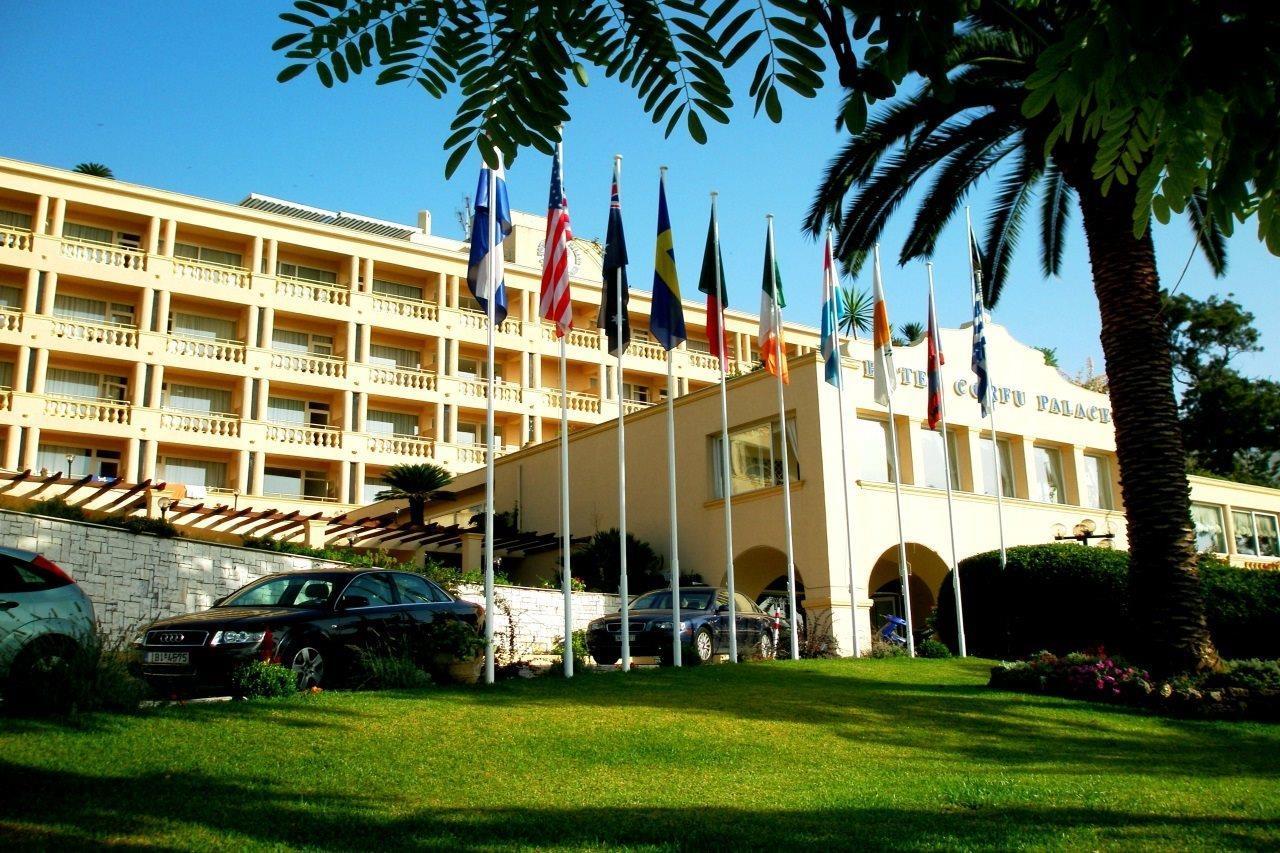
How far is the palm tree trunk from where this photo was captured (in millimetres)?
15797

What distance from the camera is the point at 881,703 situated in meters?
14.2

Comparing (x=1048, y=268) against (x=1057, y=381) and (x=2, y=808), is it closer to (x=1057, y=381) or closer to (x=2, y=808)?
(x=1057, y=381)

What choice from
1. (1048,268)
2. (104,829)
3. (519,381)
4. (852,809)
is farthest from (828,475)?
(519,381)

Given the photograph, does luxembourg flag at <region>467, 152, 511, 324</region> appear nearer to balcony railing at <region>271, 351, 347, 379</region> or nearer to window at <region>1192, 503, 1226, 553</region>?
window at <region>1192, 503, 1226, 553</region>

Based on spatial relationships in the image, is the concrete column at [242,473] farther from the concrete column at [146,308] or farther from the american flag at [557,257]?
the american flag at [557,257]

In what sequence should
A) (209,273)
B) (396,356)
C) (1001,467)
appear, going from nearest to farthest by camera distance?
(1001,467) → (209,273) → (396,356)

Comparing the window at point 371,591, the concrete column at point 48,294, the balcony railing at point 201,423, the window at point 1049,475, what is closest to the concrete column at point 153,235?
the concrete column at point 48,294

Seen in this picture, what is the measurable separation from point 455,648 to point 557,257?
20.6 feet

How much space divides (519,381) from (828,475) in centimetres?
2677

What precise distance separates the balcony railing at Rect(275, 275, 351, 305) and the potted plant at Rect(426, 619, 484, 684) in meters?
32.7

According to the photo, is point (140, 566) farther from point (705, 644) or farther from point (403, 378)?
point (403, 378)

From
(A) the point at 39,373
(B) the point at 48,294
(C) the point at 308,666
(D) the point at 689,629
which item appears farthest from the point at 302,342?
(C) the point at 308,666

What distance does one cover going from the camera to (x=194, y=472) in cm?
4225

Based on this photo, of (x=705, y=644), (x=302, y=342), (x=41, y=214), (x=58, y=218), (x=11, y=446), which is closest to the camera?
(x=705, y=644)
